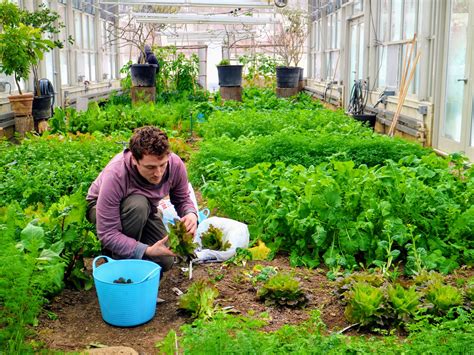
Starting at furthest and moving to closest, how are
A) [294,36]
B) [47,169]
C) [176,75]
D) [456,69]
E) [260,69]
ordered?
[294,36] → [260,69] → [176,75] → [456,69] → [47,169]

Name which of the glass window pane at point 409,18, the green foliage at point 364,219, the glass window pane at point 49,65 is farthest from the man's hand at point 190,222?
the glass window pane at point 49,65

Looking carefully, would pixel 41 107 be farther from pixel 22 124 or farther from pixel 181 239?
pixel 181 239

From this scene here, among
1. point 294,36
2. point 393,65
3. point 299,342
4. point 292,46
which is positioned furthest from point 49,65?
point 299,342

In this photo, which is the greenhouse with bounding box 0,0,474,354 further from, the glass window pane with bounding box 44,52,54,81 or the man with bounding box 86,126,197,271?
the glass window pane with bounding box 44,52,54,81

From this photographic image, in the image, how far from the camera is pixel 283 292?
3324mm

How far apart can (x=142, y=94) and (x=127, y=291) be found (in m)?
10.8

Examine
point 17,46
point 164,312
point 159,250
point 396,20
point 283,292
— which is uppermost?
point 396,20

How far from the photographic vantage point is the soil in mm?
2994

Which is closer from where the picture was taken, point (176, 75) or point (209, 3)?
point (209, 3)

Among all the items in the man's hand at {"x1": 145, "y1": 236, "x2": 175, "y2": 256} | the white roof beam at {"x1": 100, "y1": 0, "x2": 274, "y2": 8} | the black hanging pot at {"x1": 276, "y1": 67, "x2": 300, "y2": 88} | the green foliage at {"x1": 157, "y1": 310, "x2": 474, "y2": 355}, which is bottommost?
the green foliage at {"x1": 157, "y1": 310, "x2": 474, "y2": 355}

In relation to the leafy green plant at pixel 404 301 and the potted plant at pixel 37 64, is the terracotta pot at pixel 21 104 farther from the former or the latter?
the leafy green plant at pixel 404 301

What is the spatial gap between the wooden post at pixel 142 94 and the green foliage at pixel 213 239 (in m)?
9.48

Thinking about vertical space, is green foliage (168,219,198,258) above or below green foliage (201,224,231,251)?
above

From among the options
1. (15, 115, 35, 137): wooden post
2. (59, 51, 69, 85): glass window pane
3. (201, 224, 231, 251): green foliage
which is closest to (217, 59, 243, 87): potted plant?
(59, 51, 69, 85): glass window pane
